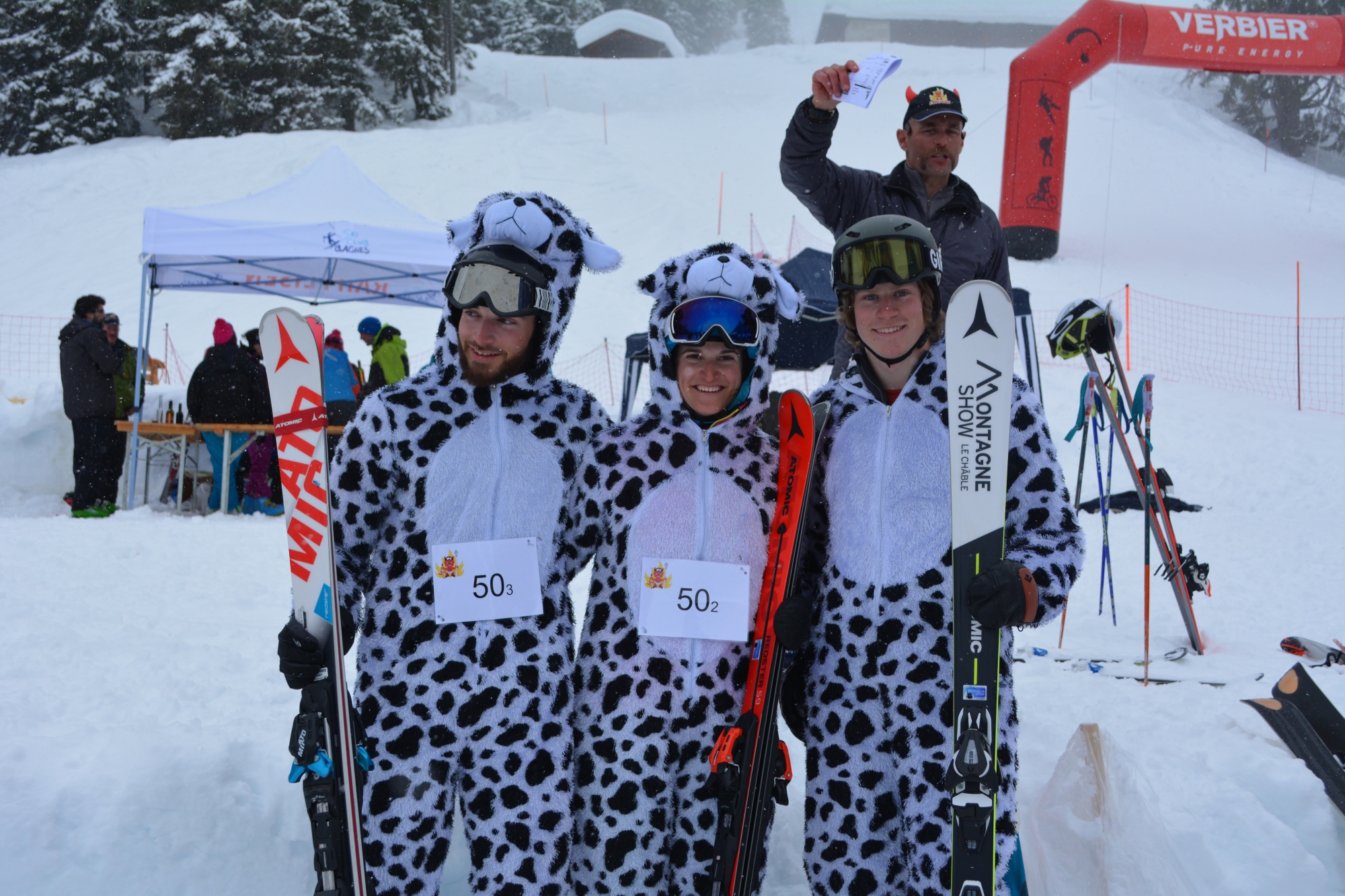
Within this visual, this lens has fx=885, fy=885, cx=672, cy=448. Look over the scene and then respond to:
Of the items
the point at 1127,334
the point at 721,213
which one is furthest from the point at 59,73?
the point at 1127,334

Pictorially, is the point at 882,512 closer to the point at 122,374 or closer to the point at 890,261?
the point at 890,261

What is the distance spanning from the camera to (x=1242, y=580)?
20.1 feet

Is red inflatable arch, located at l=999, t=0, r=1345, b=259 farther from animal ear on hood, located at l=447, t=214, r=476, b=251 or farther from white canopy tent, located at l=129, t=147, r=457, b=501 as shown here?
animal ear on hood, located at l=447, t=214, r=476, b=251

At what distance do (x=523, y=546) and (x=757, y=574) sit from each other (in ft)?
1.81

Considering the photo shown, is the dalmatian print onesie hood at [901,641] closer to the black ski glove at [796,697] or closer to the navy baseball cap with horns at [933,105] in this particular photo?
the black ski glove at [796,697]

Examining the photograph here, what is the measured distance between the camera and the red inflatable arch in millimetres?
15438

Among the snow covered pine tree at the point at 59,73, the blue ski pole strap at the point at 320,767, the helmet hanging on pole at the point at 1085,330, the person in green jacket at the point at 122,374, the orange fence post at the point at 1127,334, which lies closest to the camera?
the blue ski pole strap at the point at 320,767

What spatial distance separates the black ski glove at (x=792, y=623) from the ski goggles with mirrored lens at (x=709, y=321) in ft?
2.13

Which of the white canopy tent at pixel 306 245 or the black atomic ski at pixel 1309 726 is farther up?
the white canopy tent at pixel 306 245

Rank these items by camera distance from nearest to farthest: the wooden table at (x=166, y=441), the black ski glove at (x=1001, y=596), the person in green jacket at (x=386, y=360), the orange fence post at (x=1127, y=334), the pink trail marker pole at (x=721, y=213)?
the black ski glove at (x=1001, y=596), the wooden table at (x=166, y=441), the person in green jacket at (x=386, y=360), the orange fence post at (x=1127, y=334), the pink trail marker pole at (x=721, y=213)

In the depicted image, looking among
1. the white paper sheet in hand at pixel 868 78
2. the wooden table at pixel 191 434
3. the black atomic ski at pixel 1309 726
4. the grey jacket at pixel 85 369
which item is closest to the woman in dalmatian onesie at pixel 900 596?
the white paper sheet in hand at pixel 868 78

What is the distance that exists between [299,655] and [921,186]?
7.12ft

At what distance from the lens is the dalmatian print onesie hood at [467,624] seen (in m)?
1.91

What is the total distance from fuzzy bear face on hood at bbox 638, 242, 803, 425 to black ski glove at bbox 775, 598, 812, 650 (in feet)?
1.67
